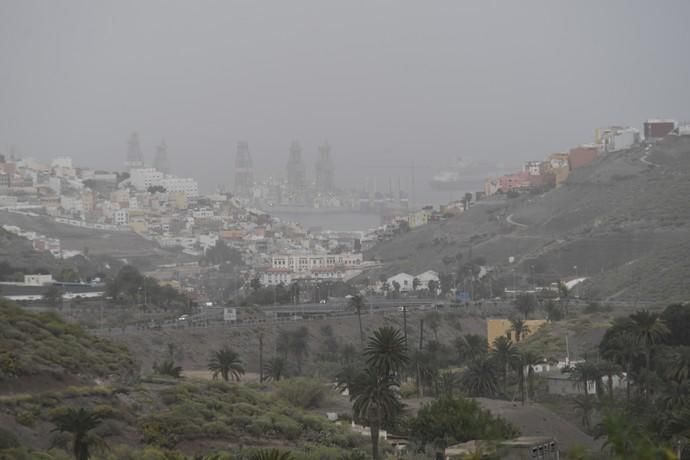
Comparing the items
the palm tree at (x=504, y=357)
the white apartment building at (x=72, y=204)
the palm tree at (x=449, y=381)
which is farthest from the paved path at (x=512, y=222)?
the palm tree at (x=449, y=381)

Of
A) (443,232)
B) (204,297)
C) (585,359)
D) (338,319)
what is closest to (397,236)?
(443,232)

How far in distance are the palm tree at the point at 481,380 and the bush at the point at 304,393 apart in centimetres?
359

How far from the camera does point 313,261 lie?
111938 millimetres

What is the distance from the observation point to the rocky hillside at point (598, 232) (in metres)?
69.8

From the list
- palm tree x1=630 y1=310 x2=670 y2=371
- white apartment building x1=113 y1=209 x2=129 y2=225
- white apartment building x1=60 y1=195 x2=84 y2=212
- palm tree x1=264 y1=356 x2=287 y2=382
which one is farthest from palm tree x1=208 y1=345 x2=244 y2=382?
white apartment building x1=60 y1=195 x2=84 y2=212

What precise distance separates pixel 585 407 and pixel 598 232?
5118cm

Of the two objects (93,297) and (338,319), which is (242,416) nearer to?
(338,319)

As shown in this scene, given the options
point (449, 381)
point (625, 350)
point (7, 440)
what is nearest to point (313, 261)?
point (449, 381)

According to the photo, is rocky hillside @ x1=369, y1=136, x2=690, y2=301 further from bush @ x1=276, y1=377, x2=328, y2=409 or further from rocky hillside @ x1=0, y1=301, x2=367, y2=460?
rocky hillside @ x1=0, y1=301, x2=367, y2=460

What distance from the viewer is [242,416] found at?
2931 centimetres

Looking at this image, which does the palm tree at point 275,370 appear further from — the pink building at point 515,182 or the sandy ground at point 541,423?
the pink building at point 515,182

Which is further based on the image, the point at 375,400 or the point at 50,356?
the point at 50,356

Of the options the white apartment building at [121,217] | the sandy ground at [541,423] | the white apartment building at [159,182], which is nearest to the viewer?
the sandy ground at [541,423]

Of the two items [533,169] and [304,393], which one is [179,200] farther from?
[304,393]
